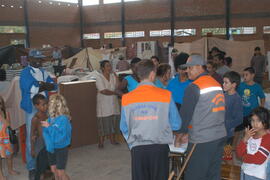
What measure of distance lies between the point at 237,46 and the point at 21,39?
14772 millimetres

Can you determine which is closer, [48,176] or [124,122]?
[124,122]

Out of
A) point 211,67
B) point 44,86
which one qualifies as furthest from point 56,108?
point 211,67

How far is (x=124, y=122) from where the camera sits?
2.67m

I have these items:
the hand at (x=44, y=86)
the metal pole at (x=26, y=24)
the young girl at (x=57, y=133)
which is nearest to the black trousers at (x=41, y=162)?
the young girl at (x=57, y=133)

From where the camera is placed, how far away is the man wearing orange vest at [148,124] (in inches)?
100

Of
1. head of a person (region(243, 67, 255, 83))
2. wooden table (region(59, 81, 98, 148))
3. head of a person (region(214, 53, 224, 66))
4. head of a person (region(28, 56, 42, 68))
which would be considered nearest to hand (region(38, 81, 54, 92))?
head of a person (region(28, 56, 42, 68))

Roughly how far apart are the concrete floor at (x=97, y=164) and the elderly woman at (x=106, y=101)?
0.32 metres

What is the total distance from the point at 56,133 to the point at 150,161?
1260 millimetres

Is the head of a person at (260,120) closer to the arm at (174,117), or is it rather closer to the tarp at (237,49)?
the arm at (174,117)

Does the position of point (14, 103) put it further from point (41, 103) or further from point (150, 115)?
point (150, 115)

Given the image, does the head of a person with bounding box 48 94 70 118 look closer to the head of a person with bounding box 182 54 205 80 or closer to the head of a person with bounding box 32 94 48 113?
the head of a person with bounding box 32 94 48 113

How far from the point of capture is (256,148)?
2.73 metres

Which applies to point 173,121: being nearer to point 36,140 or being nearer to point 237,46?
point 36,140

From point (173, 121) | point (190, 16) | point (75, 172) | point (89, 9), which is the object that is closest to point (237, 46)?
point (190, 16)
